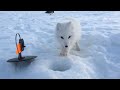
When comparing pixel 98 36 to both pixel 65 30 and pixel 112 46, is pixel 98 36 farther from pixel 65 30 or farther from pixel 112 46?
pixel 65 30

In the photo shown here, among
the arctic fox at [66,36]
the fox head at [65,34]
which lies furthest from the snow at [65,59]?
the fox head at [65,34]

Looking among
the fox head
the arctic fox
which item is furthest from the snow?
the fox head

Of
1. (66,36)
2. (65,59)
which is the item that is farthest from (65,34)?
(65,59)

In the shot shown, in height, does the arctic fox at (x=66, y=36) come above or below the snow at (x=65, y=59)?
above

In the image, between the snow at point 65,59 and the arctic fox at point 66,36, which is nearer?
the snow at point 65,59

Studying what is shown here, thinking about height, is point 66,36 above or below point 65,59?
above

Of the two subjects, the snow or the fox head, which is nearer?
the snow

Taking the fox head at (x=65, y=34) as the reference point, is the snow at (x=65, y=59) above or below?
below

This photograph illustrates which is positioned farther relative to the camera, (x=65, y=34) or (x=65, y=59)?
(x=65, y=34)

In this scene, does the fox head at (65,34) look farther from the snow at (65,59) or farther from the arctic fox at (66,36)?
the snow at (65,59)

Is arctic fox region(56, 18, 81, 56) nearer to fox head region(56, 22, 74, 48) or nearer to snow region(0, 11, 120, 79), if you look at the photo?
fox head region(56, 22, 74, 48)

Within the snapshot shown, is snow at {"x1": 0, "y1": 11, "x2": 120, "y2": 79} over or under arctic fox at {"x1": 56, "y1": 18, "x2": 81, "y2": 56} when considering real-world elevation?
under

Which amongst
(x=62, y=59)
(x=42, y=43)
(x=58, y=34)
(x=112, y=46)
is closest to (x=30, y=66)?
(x=62, y=59)

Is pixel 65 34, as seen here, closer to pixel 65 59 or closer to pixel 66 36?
pixel 66 36
